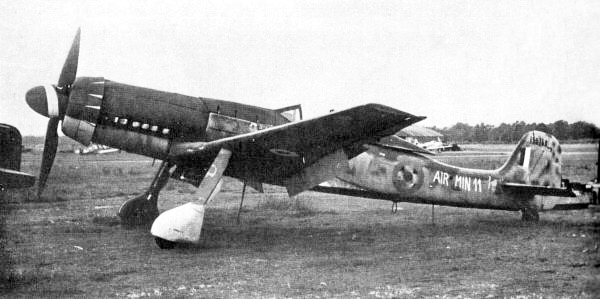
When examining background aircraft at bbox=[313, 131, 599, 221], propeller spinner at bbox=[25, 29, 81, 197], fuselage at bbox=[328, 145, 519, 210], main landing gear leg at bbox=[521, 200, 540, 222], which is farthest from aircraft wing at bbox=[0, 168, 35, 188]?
main landing gear leg at bbox=[521, 200, 540, 222]

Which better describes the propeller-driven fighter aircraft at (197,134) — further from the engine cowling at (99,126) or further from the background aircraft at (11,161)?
the background aircraft at (11,161)

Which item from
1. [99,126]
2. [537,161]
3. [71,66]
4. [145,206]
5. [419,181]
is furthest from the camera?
[537,161]

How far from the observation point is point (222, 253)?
21.0ft

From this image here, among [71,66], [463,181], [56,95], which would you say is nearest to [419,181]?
[463,181]

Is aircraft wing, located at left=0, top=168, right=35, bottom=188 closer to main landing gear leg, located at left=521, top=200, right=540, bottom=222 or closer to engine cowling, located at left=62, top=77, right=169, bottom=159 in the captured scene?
engine cowling, located at left=62, top=77, right=169, bottom=159

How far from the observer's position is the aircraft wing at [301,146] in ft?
20.1

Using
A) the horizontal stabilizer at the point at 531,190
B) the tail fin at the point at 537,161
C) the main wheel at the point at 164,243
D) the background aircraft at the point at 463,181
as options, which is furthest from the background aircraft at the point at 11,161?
the tail fin at the point at 537,161

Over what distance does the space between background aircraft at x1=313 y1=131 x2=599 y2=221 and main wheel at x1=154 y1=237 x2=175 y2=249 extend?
8.73ft

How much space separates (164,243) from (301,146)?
214 cm

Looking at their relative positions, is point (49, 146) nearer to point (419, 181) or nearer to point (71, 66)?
point (71, 66)

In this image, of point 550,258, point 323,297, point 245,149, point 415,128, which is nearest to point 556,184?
point 550,258

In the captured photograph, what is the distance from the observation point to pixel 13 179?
6.06 meters

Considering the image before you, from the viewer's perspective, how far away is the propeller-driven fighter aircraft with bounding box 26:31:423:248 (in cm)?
667

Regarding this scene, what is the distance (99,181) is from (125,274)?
13.8m
